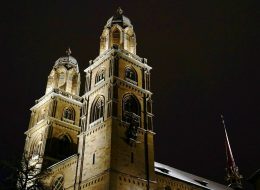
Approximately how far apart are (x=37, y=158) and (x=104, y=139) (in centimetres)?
1473

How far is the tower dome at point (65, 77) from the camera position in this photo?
177ft

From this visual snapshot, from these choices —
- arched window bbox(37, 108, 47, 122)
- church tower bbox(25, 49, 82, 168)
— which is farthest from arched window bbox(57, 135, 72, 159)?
arched window bbox(37, 108, 47, 122)

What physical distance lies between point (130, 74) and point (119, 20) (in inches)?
328

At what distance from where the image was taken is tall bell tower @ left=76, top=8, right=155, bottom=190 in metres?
35.7

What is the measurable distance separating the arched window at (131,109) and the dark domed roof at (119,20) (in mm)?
10378

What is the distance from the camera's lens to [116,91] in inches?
1582

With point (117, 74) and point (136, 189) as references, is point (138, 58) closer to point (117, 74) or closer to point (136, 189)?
point (117, 74)

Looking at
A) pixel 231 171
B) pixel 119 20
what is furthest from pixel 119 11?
pixel 231 171

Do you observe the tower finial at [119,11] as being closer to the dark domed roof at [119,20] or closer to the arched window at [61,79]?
the dark domed roof at [119,20]

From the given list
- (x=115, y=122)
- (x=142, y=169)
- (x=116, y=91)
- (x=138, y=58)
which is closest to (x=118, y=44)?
(x=138, y=58)

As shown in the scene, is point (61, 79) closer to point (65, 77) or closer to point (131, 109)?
point (65, 77)

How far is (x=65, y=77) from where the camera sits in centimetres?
5441

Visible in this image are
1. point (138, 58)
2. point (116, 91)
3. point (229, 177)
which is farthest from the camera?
point (229, 177)

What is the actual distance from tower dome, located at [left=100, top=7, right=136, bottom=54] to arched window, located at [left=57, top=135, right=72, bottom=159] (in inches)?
515
